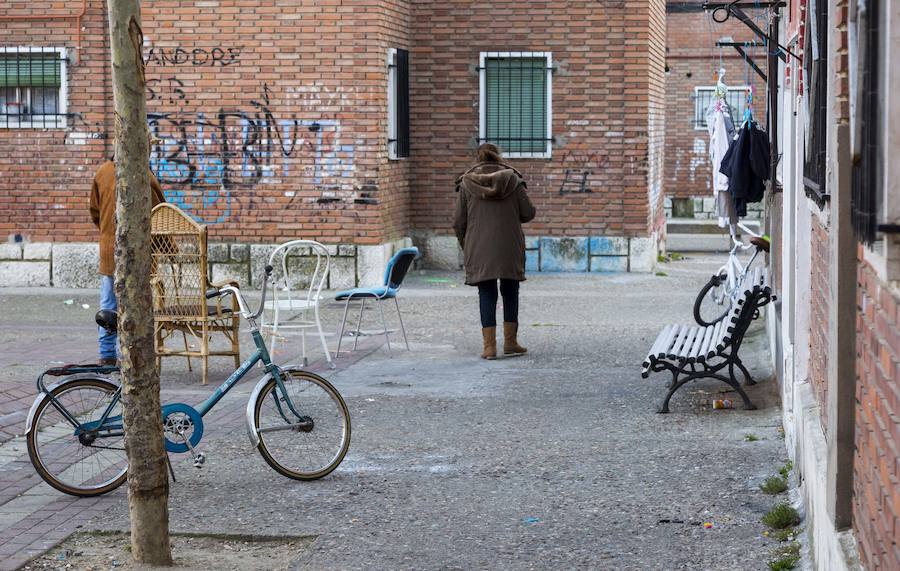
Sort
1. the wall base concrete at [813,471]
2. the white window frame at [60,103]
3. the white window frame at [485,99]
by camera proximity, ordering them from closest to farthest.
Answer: the wall base concrete at [813,471]
the white window frame at [60,103]
the white window frame at [485,99]

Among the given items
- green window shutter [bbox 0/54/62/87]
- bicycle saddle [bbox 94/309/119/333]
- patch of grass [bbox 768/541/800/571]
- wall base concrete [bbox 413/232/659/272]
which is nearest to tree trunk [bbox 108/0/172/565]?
bicycle saddle [bbox 94/309/119/333]

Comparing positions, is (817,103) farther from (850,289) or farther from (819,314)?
(850,289)

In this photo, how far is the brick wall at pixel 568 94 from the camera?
1717 cm

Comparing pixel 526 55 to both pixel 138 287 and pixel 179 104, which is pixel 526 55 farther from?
pixel 138 287

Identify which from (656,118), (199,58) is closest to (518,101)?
(656,118)

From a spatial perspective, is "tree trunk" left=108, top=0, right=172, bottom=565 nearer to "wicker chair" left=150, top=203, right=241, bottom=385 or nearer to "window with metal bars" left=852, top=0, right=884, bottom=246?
"window with metal bars" left=852, top=0, right=884, bottom=246

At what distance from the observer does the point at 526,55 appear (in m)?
17.4

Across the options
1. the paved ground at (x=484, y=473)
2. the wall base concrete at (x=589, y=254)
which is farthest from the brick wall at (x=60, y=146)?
the wall base concrete at (x=589, y=254)

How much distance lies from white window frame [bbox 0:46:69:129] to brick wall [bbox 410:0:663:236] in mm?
4419

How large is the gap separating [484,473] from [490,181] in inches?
170

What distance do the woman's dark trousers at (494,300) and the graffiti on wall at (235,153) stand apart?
5.05 metres

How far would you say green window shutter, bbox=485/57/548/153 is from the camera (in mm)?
17406

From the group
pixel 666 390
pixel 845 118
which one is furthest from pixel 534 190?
pixel 845 118

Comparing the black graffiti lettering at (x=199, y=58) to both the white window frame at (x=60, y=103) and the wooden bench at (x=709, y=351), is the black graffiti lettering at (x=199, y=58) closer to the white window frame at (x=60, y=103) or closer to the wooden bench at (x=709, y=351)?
the white window frame at (x=60, y=103)
